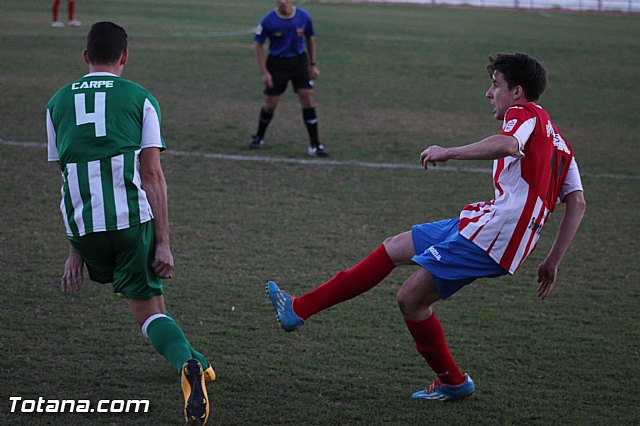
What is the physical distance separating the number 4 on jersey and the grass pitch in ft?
Result: 4.45

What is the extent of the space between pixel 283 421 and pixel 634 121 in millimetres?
11728

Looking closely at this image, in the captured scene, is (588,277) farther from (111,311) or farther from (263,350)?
(111,311)

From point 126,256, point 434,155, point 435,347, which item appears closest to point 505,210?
point 434,155

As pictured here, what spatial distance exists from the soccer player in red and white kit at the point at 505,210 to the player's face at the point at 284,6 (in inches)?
262

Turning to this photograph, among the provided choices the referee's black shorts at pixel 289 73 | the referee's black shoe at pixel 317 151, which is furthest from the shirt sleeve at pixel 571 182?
the referee's black shorts at pixel 289 73

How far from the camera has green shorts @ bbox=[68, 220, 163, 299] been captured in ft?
11.9

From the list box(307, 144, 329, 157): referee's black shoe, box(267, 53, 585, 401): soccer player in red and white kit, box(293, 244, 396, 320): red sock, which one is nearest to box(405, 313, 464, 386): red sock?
box(267, 53, 585, 401): soccer player in red and white kit

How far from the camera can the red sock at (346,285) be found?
4195 millimetres

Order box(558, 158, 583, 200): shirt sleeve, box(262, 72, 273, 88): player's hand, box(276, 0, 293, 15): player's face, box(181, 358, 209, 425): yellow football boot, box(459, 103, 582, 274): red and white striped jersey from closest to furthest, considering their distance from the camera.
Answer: box(181, 358, 209, 425): yellow football boot → box(459, 103, 582, 274): red and white striped jersey → box(558, 158, 583, 200): shirt sleeve → box(276, 0, 293, 15): player's face → box(262, 72, 273, 88): player's hand

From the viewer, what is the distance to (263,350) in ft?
15.9

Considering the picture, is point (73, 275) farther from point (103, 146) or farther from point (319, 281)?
point (319, 281)

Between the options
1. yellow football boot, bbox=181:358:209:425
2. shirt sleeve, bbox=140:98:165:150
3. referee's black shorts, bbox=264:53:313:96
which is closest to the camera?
yellow football boot, bbox=181:358:209:425

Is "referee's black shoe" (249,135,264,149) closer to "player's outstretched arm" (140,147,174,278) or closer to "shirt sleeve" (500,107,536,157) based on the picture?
"player's outstretched arm" (140,147,174,278)

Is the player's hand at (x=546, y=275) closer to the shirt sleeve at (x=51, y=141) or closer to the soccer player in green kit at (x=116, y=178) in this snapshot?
the soccer player in green kit at (x=116, y=178)
